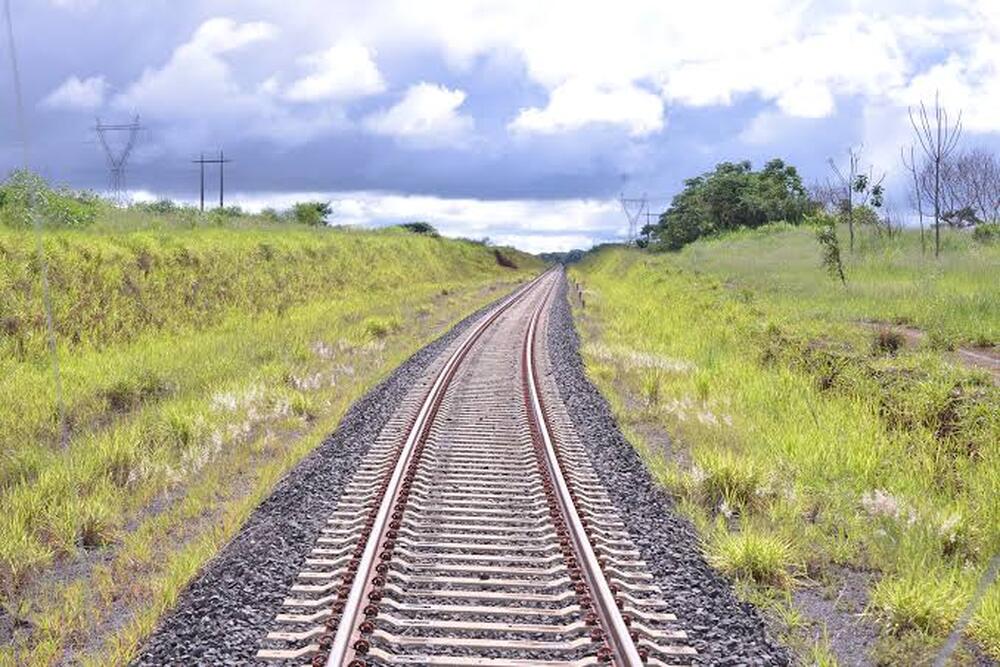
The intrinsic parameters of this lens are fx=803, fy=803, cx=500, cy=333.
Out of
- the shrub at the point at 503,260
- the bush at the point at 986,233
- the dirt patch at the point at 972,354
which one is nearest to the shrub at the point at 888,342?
the dirt patch at the point at 972,354

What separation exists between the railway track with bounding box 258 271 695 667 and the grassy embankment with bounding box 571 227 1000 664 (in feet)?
3.14

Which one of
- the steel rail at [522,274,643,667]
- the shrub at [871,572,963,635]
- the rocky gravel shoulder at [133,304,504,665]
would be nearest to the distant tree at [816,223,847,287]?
the steel rail at [522,274,643,667]

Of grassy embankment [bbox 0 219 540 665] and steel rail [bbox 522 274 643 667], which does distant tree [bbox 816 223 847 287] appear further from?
steel rail [bbox 522 274 643 667]

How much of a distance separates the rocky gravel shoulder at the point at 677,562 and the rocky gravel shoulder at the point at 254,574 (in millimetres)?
2766

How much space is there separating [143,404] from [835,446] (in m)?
9.71

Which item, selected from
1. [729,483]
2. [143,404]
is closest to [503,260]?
[143,404]

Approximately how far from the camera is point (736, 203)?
8475 centimetres

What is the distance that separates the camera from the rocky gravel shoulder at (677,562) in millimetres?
5035

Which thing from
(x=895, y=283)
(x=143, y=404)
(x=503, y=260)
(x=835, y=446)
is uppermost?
(x=503, y=260)

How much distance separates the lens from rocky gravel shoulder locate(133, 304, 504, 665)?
4914 mm

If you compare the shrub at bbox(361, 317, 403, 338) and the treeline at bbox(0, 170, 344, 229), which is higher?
the treeline at bbox(0, 170, 344, 229)

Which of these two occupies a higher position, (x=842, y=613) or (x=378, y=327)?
(x=378, y=327)

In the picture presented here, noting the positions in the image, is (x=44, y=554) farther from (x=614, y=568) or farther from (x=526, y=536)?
(x=614, y=568)

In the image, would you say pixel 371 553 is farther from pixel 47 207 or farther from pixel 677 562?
pixel 47 207
